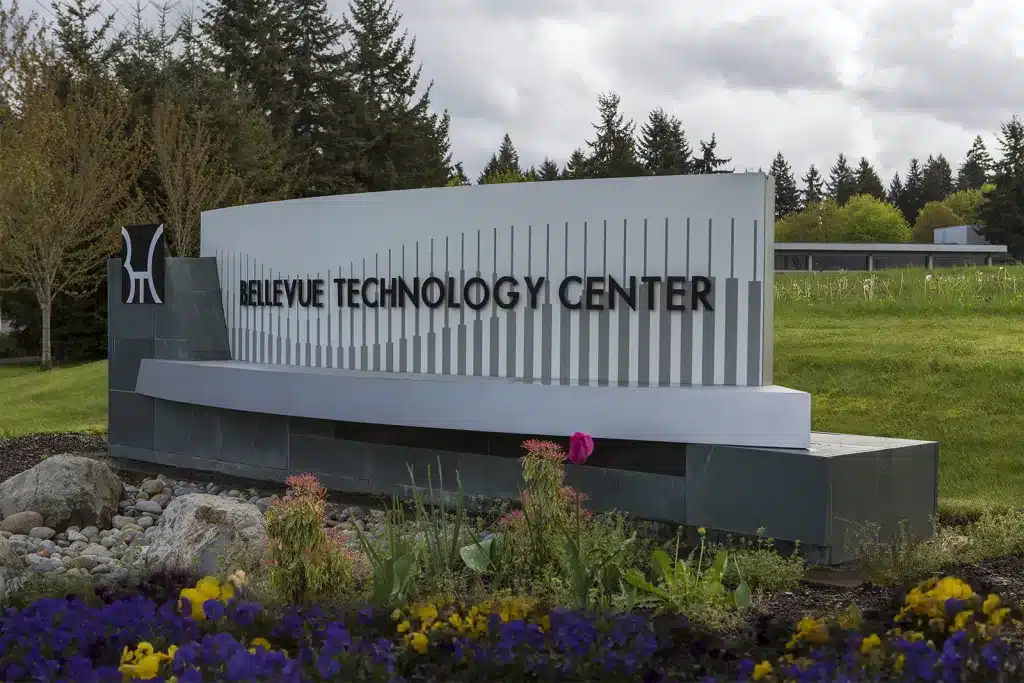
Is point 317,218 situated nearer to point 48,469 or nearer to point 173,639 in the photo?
point 48,469

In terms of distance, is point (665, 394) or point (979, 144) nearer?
point (665, 394)

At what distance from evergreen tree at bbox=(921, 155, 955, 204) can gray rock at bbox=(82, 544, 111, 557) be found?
82736 millimetres

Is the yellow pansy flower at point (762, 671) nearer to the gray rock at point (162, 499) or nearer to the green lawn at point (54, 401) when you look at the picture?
the gray rock at point (162, 499)

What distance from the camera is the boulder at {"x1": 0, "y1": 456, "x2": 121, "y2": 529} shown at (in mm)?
7941

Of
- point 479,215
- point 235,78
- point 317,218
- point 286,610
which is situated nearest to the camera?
point 286,610

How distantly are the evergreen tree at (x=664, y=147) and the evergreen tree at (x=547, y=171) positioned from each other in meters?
8.64

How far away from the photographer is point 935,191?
3285 inches

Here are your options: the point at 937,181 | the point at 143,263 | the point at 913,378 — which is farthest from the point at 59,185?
the point at 937,181

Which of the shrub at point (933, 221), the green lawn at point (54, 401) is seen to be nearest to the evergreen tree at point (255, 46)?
the green lawn at point (54, 401)

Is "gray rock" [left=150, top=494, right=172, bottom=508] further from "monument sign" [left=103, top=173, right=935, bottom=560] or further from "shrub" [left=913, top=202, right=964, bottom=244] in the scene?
"shrub" [left=913, top=202, right=964, bottom=244]

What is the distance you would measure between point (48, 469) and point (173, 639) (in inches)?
182

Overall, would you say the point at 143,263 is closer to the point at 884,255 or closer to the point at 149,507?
the point at 149,507

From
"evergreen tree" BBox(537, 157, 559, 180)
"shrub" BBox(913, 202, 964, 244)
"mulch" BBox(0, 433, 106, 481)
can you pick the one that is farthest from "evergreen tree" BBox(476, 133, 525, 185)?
"mulch" BBox(0, 433, 106, 481)

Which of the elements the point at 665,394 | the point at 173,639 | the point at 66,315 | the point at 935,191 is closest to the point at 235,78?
the point at 66,315
